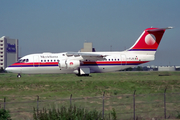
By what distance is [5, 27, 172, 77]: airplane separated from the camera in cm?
3672

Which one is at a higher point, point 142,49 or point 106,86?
point 142,49

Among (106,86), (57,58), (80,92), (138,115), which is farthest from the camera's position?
(57,58)

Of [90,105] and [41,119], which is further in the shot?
[90,105]

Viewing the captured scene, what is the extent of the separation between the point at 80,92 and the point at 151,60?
17.7 meters

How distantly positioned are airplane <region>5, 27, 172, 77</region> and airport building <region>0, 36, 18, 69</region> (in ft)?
381

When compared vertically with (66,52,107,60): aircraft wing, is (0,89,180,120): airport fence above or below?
below

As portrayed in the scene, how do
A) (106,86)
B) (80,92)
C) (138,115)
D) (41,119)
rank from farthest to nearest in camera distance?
(106,86) → (80,92) → (138,115) → (41,119)

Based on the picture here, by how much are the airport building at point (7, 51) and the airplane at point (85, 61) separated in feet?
381

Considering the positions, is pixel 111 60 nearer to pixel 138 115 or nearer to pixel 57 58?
pixel 57 58

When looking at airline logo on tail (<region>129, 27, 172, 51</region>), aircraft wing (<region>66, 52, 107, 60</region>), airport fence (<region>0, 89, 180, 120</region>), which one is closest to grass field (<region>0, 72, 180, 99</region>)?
airport fence (<region>0, 89, 180, 120</region>)

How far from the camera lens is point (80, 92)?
2461cm

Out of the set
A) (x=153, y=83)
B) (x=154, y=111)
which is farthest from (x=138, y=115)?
(x=153, y=83)

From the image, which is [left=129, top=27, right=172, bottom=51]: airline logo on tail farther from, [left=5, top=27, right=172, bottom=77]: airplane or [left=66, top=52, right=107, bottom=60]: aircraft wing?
[left=66, top=52, right=107, bottom=60]: aircraft wing

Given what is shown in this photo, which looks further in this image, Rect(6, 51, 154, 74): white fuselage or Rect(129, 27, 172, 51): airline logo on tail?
Rect(129, 27, 172, 51): airline logo on tail
